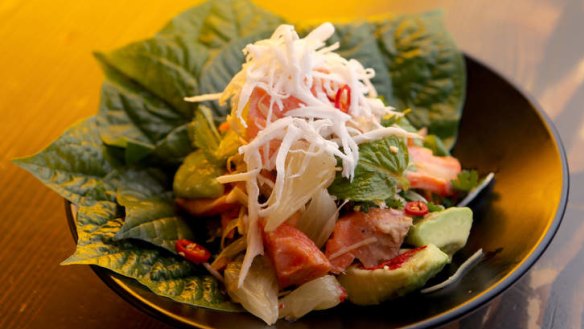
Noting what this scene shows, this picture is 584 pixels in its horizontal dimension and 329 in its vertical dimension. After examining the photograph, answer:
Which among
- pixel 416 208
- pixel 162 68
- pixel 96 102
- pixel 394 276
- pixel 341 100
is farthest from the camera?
pixel 96 102

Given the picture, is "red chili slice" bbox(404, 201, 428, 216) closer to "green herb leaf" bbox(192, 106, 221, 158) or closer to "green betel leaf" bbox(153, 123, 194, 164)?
"green herb leaf" bbox(192, 106, 221, 158)

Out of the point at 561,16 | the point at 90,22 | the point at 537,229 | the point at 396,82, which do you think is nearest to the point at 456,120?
the point at 396,82

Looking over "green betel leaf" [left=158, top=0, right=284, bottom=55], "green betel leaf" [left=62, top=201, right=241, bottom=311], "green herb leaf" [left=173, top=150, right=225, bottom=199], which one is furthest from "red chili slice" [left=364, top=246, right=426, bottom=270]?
"green betel leaf" [left=158, top=0, right=284, bottom=55]

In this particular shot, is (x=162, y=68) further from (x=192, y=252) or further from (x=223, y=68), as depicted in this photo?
(x=192, y=252)

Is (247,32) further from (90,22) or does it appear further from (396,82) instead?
(90,22)

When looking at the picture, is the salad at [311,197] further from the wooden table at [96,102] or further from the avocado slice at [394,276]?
the wooden table at [96,102]

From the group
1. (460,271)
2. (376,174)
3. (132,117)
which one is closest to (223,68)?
(132,117)
